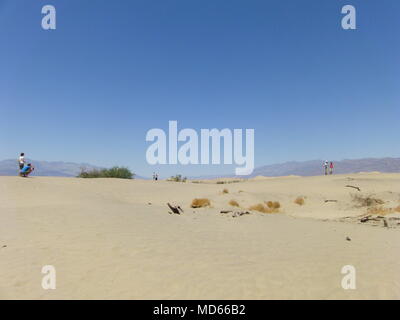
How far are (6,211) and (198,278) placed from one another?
7.52 metres

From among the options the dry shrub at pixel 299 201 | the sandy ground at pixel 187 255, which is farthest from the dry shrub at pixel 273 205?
the sandy ground at pixel 187 255

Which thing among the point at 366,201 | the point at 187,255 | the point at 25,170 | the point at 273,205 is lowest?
the point at 273,205

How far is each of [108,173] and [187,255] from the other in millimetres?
27077

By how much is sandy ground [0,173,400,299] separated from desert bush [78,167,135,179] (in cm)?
2103

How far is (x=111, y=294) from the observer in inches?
162

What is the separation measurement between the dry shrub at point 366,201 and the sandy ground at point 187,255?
Result: 18.9 ft

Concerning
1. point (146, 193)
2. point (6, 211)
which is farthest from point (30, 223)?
point (146, 193)

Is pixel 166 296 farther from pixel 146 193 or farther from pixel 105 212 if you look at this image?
pixel 146 193

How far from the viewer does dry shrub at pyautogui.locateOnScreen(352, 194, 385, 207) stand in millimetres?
14975

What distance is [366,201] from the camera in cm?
1541

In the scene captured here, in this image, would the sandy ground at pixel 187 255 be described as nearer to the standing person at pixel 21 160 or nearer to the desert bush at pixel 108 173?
the standing person at pixel 21 160

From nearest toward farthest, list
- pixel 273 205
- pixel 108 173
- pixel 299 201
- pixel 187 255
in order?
pixel 187 255, pixel 273 205, pixel 299 201, pixel 108 173

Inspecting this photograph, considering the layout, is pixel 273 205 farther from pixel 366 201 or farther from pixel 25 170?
pixel 25 170

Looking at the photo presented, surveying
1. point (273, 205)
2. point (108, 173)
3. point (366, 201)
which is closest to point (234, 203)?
point (273, 205)
